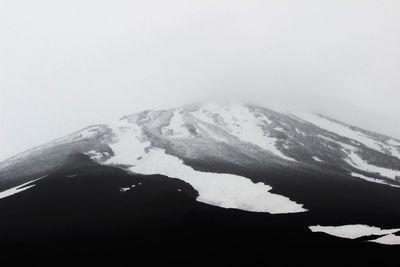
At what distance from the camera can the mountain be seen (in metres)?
61.5

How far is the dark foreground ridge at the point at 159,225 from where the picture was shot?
54406mm

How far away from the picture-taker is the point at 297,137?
14962 centimetres

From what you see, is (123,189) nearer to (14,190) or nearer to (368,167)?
(14,190)

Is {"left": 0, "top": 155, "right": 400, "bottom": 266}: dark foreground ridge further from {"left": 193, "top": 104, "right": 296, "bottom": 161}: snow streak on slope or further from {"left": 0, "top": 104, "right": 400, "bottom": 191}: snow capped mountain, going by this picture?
{"left": 193, "top": 104, "right": 296, "bottom": 161}: snow streak on slope

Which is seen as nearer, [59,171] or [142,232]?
[142,232]

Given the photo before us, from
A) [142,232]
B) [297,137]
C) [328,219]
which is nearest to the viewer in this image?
[142,232]

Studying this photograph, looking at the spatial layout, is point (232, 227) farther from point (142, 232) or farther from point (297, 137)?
point (297, 137)

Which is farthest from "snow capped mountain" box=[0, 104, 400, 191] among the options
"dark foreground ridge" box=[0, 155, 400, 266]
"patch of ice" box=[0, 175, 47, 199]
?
"dark foreground ridge" box=[0, 155, 400, 266]

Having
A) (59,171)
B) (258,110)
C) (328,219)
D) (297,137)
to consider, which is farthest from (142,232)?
(258,110)

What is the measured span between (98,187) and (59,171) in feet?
57.1

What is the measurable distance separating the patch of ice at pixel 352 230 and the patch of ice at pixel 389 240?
9.15 ft

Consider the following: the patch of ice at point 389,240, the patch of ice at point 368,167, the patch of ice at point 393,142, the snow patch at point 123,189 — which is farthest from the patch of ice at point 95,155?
the patch of ice at point 393,142

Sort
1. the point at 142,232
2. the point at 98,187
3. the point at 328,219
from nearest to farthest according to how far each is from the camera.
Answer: the point at 142,232, the point at 328,219, the point at 98,187

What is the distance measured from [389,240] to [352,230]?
27.1ft
